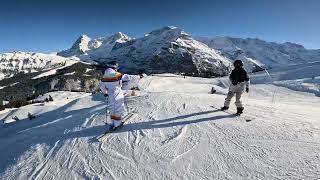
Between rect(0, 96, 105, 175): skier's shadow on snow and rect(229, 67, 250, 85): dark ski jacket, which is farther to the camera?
rect(229, 67, 250, 85): dark ski jacket

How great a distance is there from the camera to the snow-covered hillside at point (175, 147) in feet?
34.2

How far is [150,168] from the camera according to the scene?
1083 cm

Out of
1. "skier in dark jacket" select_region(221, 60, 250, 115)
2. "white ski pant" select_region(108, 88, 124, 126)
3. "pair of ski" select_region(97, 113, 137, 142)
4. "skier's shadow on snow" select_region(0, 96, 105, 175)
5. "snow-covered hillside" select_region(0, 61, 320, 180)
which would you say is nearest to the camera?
"snow-covered hillside" select_region(0, 61, 320, 180)

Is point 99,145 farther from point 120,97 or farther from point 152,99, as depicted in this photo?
point 152,99

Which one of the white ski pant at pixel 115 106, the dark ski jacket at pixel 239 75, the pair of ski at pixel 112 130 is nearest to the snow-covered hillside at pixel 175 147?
the pair of ski at pixel 112 130

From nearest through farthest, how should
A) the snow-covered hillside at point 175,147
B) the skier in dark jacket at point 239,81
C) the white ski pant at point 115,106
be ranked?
the snow-covered hillside at point 175,147
the white ski pant at point 115,106
the skier in dark jacket at point 239,81

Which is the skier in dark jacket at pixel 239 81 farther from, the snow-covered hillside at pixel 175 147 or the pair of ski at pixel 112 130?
the pair of ski at pixel 112 130

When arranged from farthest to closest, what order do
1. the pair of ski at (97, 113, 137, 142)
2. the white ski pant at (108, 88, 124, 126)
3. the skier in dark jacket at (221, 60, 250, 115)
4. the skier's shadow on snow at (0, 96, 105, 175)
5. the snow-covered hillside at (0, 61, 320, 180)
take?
1. the skier in dark jacket at (221, 60, 250, 115)
2. the white ski pant at (108, 88, 124, 126)
3. the skier's shadow on snow at (0, 96, 105, 175)
4. the pair of ski at (97, 113, 137, 142)
5. the snow-covered hillside at (0, 61, 320, 180)

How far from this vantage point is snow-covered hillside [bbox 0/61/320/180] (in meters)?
10.4

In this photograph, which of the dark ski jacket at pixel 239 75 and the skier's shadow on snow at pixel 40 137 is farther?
the dark ski jacket at pixel 239 75

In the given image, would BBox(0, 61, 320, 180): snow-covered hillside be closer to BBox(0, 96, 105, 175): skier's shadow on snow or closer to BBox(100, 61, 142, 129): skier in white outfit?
BBox(0, 96, 105, 175): skier's shadow on snow

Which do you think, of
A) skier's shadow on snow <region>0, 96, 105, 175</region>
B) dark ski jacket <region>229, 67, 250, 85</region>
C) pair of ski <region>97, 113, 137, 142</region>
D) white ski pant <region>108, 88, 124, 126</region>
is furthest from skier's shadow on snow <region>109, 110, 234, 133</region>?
dark ski jacket <region>229, 67, 250, 85</region>

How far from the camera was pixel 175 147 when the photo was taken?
12.1m

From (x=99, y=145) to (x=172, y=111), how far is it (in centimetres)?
452
